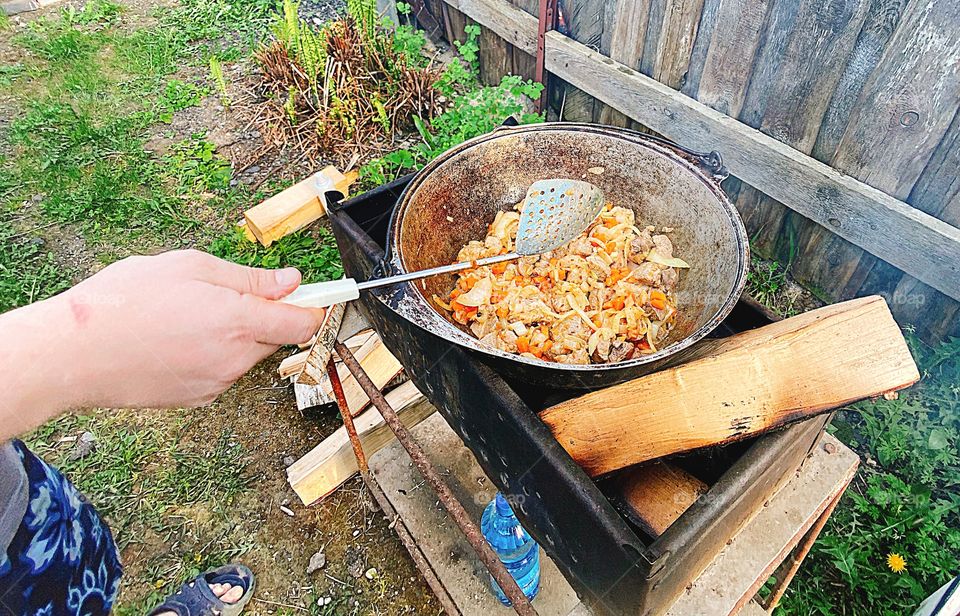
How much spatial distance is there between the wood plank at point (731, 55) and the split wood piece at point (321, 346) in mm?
2464

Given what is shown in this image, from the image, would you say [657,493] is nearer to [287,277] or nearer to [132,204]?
[287,277]

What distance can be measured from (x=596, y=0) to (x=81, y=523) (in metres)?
3.75

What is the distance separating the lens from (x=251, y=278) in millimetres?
1269

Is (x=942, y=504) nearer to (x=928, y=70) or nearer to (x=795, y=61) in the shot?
(x=928, y=70)

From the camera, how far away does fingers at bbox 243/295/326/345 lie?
4.00ft

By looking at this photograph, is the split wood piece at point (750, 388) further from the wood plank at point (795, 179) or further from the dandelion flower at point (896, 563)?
the dandelion flower at point (896, 563)

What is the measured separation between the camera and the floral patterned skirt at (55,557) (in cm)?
162

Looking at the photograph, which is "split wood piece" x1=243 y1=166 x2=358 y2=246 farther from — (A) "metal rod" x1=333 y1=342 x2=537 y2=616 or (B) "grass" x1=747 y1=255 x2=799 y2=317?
(B) "grass" x1=747 y1=255 x2=799 y2=317

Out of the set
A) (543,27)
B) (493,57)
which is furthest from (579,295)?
(493,57)

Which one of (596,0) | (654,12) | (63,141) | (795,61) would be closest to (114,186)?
(63,141)

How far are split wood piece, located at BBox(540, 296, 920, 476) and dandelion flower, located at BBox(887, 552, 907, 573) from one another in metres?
1.65

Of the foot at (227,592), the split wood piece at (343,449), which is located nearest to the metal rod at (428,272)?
the split wood piece at (343,449)

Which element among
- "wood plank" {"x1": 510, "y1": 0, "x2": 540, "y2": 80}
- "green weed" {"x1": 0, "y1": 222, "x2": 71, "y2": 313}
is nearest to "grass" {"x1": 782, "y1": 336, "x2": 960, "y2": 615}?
"wood plank" {"x1": 510, "y1": 0, "x2": 540, "y2": 80}

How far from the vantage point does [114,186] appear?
177 inches
